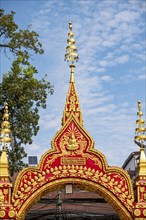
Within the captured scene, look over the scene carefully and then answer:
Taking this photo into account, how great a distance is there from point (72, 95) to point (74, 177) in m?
1.54

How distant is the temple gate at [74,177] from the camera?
26.0 ft

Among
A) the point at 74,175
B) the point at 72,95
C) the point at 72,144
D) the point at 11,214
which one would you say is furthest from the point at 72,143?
the point at 11,214

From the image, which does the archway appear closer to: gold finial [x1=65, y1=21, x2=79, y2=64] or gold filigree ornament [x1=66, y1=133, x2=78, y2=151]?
gold filigree ornament [x1=66, y1=133, x2=78, y2=151]

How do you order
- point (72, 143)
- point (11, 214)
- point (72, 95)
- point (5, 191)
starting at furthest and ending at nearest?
point (72, 95)
point (72, 143)
point (5, 191)
point (11, 214)

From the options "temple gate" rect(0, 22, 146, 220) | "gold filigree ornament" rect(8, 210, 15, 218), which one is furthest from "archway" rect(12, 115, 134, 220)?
"gold filigree ornament" rect(8, 210, 15, 218)

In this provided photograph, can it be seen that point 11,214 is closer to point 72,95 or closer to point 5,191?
point 5,191

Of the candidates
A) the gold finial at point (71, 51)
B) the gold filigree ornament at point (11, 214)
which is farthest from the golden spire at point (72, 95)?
the gold filigree ornament at point (11, 214)

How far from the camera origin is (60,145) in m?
8.19

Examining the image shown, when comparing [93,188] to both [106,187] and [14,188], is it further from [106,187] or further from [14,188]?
[14,188]

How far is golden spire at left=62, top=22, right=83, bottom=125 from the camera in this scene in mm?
8383

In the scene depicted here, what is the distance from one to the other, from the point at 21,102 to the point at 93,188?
16.1ft

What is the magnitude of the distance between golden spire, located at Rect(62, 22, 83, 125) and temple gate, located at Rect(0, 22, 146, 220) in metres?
0.09

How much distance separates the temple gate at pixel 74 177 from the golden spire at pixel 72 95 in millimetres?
95

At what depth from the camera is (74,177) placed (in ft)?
26.3
